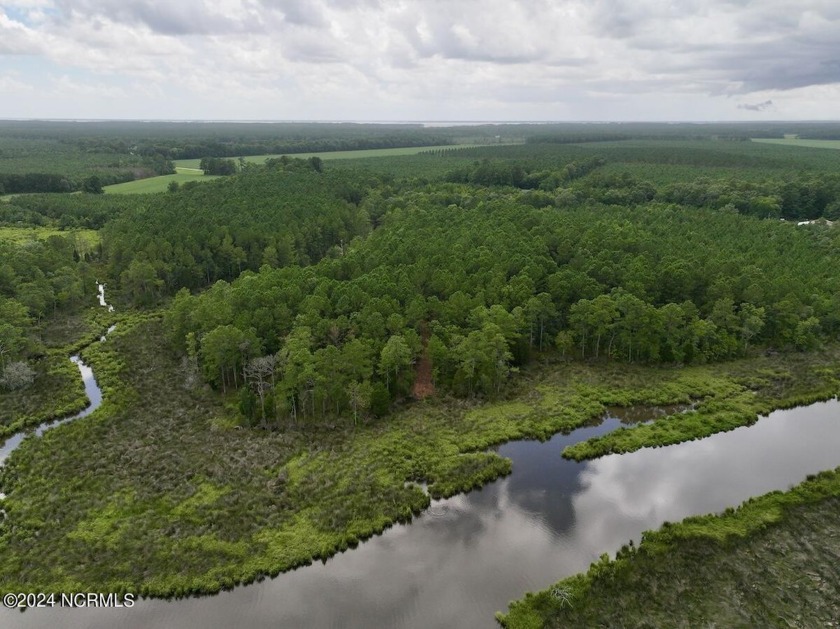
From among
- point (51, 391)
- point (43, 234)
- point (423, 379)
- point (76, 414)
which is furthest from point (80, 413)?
point (43, 234)

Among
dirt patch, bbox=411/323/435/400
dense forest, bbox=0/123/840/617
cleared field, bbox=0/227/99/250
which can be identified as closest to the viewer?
dense forest, bbox=0/123/840/617

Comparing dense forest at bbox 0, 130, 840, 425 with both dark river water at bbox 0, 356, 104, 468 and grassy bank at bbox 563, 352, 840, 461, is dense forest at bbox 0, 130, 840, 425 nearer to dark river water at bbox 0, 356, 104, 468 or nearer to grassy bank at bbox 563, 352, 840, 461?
grassy bank at bbox 563, 352, 840, 461

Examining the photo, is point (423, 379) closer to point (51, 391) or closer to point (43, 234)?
point (51, 391)

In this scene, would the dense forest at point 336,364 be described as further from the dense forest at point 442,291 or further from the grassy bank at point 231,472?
the dense forest at point 442,291

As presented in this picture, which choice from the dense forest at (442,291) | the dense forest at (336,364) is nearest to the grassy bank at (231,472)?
→ the dense forest at (336,364)

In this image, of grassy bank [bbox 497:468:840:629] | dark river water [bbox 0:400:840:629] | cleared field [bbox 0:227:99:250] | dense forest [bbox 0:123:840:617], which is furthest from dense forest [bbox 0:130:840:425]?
grassy bank [bbox 497:468:840:629]
